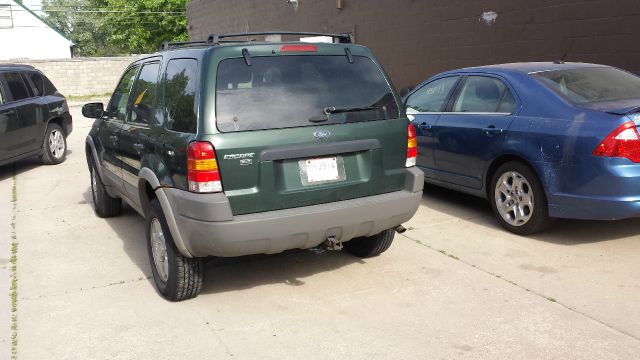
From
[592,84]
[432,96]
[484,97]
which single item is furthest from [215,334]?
[432,96]

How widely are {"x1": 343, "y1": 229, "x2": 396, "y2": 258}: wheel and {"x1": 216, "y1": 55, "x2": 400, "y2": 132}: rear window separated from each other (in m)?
1.10

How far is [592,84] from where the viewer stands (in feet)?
18.8

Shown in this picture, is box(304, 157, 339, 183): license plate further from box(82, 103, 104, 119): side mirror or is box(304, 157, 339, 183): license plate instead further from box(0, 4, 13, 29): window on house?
box(0, 4, 13, 29): window on house

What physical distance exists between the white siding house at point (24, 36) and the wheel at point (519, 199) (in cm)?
4788

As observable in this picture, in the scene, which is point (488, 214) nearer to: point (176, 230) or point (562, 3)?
point (176, 230)

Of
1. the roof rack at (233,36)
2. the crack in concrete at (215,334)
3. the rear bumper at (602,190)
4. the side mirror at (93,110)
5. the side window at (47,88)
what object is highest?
the roof rack at (233,36)

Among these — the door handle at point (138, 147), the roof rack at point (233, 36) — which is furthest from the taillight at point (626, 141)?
the door handle at point (138, 147)

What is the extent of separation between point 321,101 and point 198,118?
2.85ft

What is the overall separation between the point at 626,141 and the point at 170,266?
11.9 feet

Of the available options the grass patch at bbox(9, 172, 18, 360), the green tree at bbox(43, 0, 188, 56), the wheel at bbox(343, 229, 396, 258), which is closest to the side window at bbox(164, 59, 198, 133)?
the grass patch at bbox(9, 172, 18, 360)

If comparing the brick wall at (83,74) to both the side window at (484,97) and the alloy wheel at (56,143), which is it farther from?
the side window at (484,97)

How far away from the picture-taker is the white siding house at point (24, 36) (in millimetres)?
46938

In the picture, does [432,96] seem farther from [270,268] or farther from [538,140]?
[270,268]

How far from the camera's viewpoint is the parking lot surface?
3.75 meters
